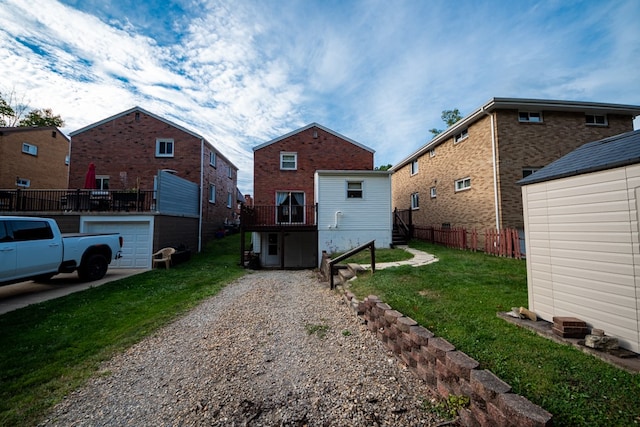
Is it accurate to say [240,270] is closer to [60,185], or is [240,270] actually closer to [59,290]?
[59,290]

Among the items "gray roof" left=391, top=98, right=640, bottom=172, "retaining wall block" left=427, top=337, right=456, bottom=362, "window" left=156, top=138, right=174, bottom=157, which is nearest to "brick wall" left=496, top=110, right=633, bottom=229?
"gray roof" left=391, top=98, right=640, bottom=172

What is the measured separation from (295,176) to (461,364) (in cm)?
1477

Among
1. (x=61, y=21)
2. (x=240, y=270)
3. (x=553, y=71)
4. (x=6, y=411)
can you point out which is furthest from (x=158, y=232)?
(x=553, y=71)

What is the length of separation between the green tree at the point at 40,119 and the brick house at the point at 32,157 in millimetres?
9368

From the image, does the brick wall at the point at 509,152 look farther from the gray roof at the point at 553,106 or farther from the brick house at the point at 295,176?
the brick house at the point at 295,176

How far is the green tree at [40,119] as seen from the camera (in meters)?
26.5

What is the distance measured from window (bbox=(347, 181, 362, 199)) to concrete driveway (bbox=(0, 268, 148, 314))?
1070cm

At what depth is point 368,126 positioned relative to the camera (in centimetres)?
1777

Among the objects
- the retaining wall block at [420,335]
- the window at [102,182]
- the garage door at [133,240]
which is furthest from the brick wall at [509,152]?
the window at [102,182]

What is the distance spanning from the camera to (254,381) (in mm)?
3395

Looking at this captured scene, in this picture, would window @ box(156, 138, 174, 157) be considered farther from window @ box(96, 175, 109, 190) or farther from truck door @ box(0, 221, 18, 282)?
truck door @ box(0, 221, 18, 282)

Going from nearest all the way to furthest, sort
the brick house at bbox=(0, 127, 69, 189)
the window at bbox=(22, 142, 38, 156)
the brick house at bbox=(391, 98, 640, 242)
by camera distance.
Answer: the brick house at bbox=(391, 98, 640, 242), the brick house at bbox=(0, 127, 69, 189), the window at bbox=(22, 142, 38, 156)

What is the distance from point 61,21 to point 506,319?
46.5ft

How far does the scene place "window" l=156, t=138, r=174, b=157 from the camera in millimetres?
16703
